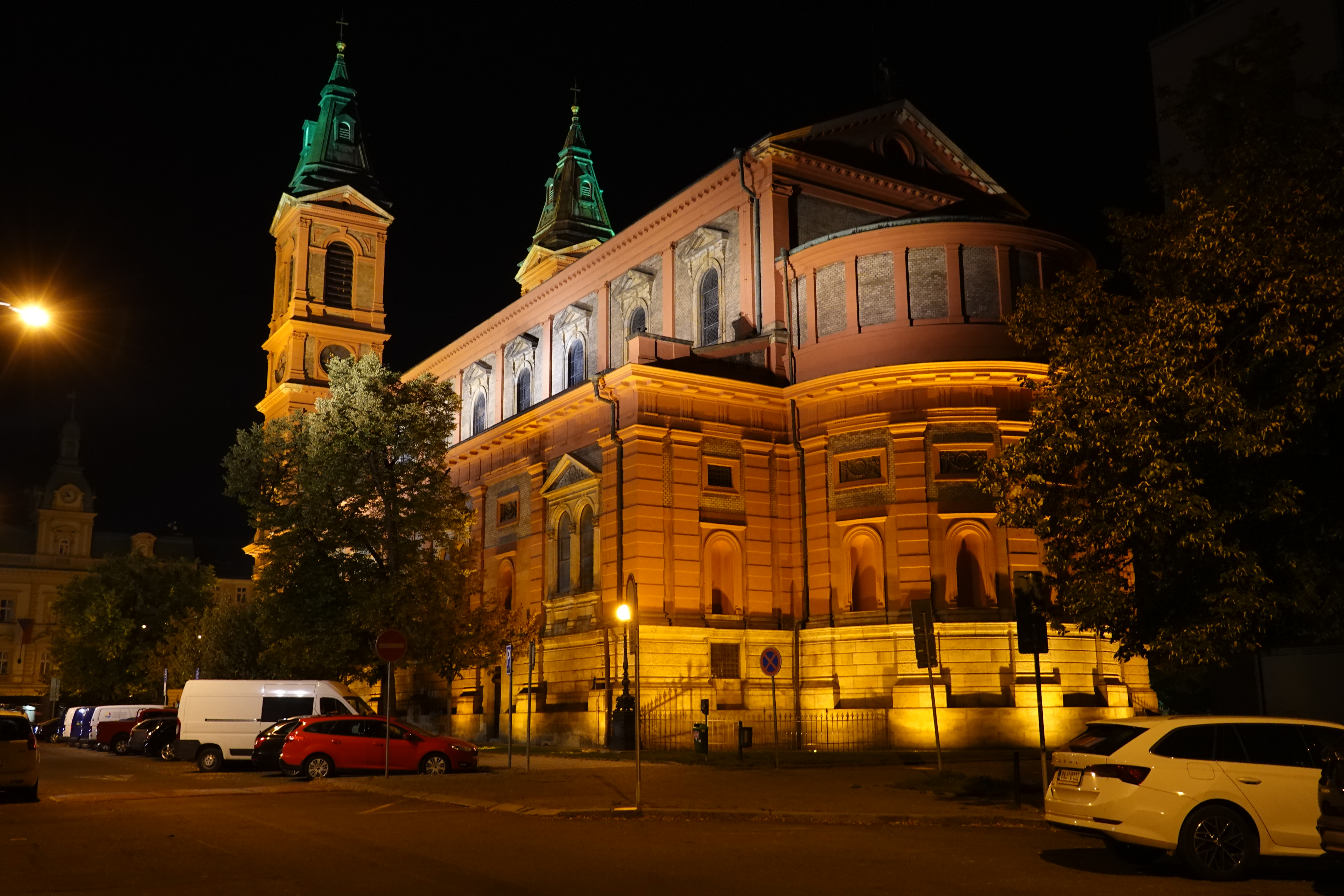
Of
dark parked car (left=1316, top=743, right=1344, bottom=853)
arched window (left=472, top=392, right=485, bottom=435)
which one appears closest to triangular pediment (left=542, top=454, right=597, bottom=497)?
arched window (left=472, top=392, right=485, bottom=435)

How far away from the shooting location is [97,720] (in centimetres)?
4344

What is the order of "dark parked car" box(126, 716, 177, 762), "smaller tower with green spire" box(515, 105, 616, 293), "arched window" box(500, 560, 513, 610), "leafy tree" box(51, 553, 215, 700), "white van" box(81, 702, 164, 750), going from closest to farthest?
"dark parked car" box(126, 716, 177, 762) < "white van" box(81, 702, 164, 750) < "arched window" box(500, 560, 513, 610) < "smaller tower with green spire" box(515, 105, 616, 293) < "leafy tree" box(51, 553, 215, 700)

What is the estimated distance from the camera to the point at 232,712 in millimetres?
29531

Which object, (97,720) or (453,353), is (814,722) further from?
(453,353)

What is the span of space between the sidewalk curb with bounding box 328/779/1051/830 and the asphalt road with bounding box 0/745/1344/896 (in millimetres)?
291

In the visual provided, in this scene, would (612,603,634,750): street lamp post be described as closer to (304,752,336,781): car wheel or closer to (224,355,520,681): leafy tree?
(224,355,520,681): leafy tree

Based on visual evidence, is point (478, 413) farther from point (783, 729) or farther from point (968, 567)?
point (968, 567)

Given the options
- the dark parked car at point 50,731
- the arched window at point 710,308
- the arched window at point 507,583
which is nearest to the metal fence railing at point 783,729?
the arched window at point 507,583

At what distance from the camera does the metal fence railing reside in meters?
33.4

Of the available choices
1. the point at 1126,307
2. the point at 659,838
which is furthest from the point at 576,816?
the point at 1126,307

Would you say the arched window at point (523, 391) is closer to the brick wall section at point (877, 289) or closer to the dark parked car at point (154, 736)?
the brick wall section at point (877, 289)

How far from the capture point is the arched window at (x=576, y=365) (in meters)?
49.4

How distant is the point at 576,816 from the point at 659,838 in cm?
282

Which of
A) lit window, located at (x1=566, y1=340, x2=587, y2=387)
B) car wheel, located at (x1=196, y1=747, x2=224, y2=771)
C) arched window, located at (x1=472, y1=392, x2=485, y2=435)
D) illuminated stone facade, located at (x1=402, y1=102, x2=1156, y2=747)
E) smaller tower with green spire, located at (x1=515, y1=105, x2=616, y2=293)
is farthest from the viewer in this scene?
smaller tower with green spire, located at (x1=515, y1=105, x2=616, y2=293)
